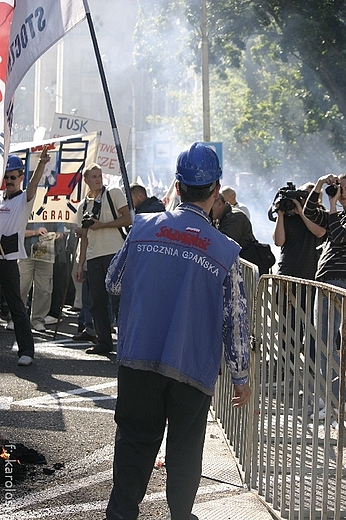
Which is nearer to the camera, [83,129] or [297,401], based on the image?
[297,401]

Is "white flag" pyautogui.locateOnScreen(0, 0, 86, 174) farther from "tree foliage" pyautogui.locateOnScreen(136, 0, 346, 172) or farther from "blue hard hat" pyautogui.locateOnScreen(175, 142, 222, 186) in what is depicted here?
"tree foliage" pyautogui.locateOnScreen(136, 0, 346, 172)

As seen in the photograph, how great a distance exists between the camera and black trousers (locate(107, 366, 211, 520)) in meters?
3.90

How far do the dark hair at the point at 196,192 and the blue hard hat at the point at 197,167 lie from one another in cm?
2

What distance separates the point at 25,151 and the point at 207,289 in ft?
26.8

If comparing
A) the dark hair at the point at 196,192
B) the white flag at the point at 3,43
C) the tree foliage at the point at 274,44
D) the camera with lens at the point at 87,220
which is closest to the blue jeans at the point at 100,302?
the camera with lens at the point at 87,220

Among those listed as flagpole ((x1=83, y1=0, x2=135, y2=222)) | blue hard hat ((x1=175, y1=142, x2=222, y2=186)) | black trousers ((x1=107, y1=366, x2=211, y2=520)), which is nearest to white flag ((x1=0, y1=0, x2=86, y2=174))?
flagpole ((x1=83, y1=0, x2=135, y2=222))

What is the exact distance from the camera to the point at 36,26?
21.5ft

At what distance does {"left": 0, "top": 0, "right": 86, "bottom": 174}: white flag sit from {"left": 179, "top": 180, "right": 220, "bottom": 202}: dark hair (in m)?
2.77

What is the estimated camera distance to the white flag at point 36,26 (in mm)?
6484

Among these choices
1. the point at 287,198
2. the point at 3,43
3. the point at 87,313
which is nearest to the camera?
the point at 3,43

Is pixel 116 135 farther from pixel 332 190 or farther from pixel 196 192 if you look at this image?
pixel 196 192

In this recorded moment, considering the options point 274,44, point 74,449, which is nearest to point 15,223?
point 74,449

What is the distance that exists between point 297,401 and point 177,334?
3.16ft

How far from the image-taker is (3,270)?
8.57 meters
